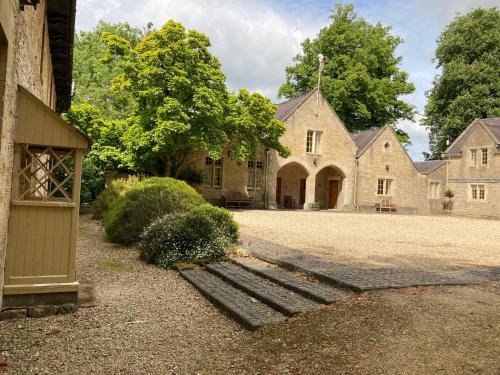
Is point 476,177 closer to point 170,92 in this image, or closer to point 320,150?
point 320,150

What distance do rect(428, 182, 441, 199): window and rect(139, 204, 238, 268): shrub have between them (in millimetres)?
29544

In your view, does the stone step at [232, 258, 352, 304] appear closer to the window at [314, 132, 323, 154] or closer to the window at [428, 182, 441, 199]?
the window at [314, 132, 323, 154]

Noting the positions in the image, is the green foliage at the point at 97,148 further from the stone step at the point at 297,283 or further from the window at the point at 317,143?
the stone step at the point at 297,283

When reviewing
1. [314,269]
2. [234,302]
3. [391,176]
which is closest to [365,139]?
[391,176]

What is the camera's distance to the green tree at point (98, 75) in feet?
108

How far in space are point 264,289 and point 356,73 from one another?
Answer: 3294 cm

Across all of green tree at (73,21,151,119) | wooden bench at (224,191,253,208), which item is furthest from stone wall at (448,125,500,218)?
green tree at (73,21,151,119)

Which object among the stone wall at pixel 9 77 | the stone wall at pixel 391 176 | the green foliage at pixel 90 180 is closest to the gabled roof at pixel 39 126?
the stone wall at pixel 9 77

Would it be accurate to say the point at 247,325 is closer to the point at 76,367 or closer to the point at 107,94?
the point at 76,367

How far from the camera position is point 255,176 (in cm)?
2903

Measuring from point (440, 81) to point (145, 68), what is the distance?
104 feet

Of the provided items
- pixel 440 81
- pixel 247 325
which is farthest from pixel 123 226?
pixel 440 81

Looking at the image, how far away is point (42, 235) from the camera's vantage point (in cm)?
559

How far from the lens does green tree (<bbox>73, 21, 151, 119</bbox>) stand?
32.9m
